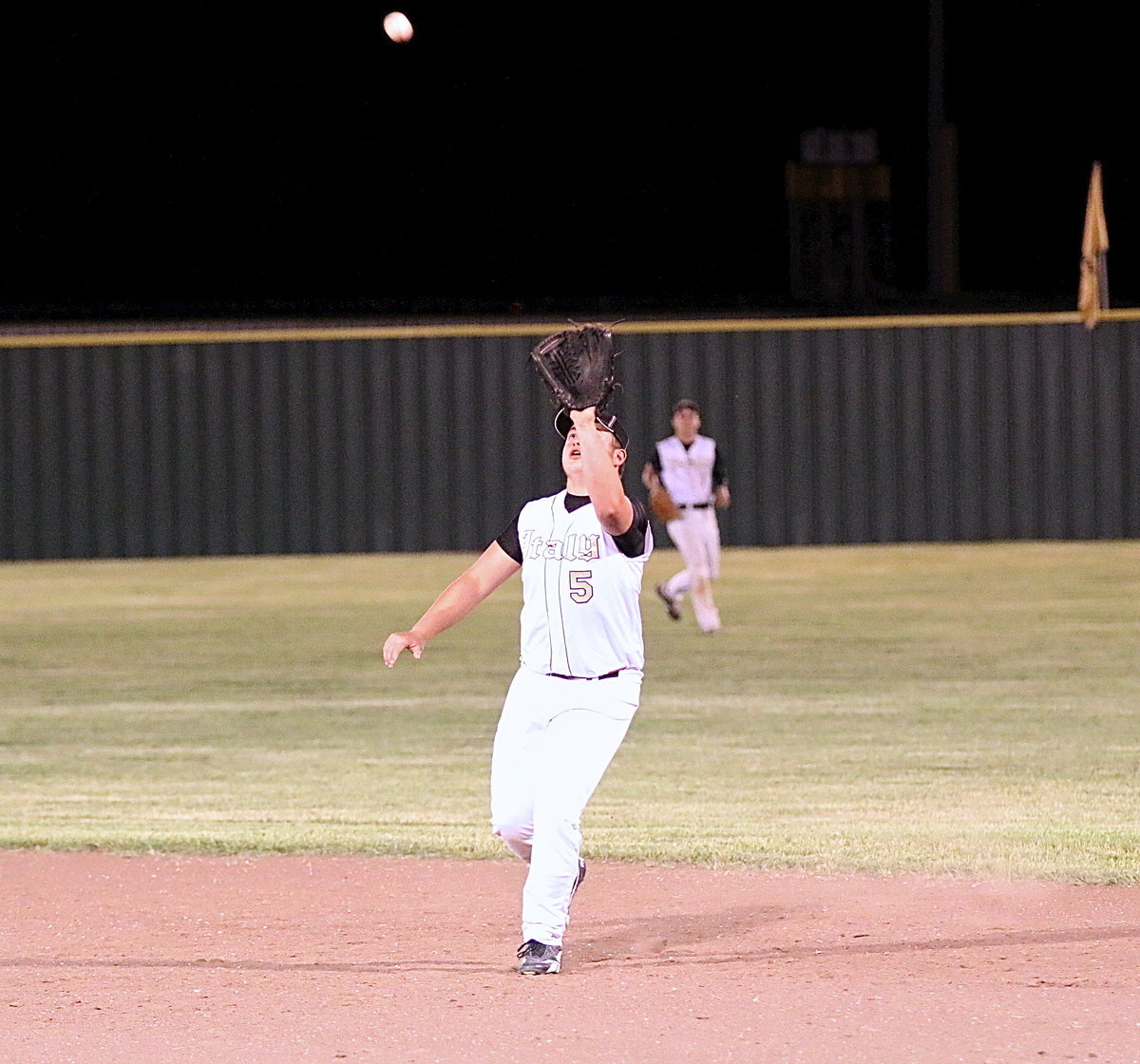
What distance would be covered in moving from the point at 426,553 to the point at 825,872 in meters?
17.4

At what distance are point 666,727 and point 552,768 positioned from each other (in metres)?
6.00

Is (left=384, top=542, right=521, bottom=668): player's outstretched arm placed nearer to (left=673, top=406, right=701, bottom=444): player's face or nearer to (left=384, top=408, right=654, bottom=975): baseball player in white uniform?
(left=384, top=408, right=654, bottom=975): baseball player in white uniform

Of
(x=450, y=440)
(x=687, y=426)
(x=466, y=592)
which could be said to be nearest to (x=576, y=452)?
(x=466, y=592)

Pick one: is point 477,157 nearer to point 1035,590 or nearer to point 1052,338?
point 1052,338

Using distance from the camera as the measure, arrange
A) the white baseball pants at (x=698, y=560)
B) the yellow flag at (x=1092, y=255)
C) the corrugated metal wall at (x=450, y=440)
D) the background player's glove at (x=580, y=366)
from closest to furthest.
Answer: the background player's glove at (x=580, y=366)
the white baseball pants at (x=698, y=560)
the yellow flag at (x=1092, y=255)
the corrugated metal wall at (x=450, y=440)

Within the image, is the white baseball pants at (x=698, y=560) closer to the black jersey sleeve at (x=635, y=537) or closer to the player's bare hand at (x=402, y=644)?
the player's bare hand at (x=402, y=644)

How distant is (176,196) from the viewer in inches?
1570

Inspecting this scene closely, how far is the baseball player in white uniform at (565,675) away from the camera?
18.8 ft

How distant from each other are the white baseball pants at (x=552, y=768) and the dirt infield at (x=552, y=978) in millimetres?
258

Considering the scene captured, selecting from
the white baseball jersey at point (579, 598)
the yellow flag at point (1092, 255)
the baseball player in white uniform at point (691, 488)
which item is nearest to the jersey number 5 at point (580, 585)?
the white baseball jersey at point (579, 598)

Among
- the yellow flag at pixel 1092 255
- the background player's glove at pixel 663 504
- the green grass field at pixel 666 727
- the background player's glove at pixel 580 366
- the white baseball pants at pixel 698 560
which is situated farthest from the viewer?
the yellow flag at pixel 1092 255

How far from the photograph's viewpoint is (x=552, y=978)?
18.7ft

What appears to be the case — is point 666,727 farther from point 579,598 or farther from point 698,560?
point 579,598

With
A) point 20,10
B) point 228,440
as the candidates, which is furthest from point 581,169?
point 228,440
